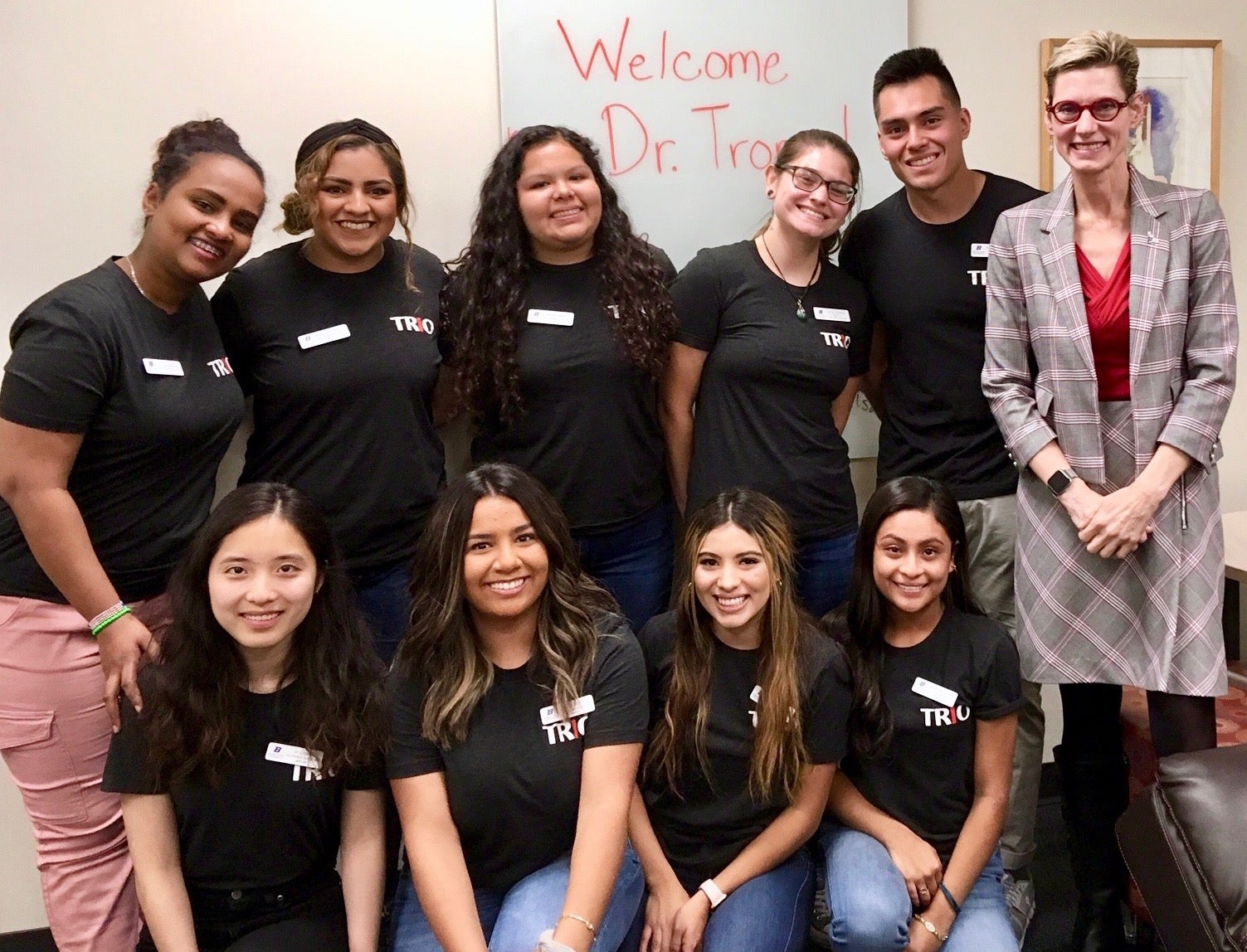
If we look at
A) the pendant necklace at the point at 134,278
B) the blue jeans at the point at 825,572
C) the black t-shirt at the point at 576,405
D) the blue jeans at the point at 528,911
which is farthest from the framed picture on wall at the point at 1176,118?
the pendant necklace at the point at 134,278

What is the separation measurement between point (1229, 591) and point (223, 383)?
8.18ft

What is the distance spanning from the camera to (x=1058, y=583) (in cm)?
187

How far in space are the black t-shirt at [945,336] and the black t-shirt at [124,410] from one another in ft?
4.41

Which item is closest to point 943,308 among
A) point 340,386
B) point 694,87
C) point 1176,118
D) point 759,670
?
point 694,87

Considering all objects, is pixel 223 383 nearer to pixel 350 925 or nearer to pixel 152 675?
pixel 152 675

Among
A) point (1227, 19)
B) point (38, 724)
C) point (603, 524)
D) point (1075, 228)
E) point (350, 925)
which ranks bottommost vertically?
point (350, 925)

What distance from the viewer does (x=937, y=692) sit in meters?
1.84

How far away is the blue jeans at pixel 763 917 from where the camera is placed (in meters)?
1.67

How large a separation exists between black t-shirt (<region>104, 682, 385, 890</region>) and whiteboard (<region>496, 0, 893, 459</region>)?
1320 millimetres

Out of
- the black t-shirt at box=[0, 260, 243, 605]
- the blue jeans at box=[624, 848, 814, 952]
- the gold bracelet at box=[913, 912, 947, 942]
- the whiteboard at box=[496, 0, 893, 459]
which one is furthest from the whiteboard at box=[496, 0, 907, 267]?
the gold bracelet at box=[913, 912, 947, 942]

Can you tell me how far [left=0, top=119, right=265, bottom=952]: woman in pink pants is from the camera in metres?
1.55

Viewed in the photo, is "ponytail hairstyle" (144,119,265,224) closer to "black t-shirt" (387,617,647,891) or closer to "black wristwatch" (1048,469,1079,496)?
"black t-shirt" (387,617,647,891)

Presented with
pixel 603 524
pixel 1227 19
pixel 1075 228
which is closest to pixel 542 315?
pixel 603 524

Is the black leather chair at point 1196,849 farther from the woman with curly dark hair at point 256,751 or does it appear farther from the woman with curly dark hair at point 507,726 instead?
the woman with curly dark hair at point 256,751
